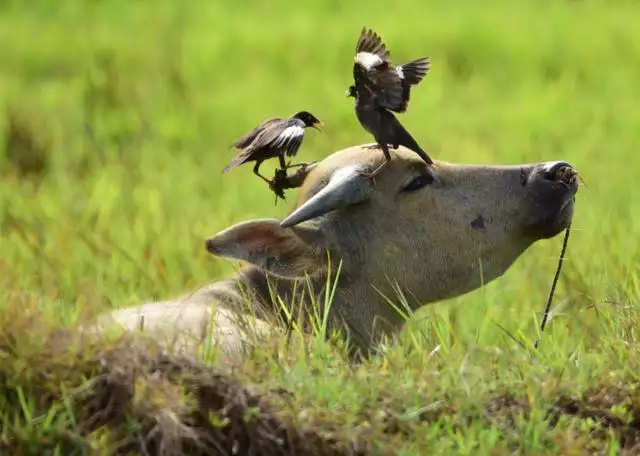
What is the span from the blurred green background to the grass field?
0.08 ft

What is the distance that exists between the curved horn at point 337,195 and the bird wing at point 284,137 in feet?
0.65

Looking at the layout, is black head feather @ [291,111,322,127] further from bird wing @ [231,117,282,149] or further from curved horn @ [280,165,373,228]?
curved horn @ [280,165,373,228]

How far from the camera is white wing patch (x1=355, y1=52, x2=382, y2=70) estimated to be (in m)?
5.71

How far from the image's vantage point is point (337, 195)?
598 cm

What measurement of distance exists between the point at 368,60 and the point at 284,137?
1.34 ft

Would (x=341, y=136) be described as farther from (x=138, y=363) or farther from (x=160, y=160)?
(x=138, y=363)

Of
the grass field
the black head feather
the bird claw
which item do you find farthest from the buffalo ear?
the grass field

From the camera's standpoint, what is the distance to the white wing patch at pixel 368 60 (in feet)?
18.7

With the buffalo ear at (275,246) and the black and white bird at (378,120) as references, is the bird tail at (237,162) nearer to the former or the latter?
the buffalo ear at (275,246)

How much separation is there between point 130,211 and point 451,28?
15.6ft

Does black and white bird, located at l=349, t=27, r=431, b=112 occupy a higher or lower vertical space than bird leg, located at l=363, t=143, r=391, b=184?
higher

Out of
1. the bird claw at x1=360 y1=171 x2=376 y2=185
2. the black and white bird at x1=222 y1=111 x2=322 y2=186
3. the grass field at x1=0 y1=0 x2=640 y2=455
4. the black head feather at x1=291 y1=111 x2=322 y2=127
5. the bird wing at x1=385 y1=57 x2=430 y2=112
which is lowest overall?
the grass field at x1=0 y1=0 x2=640 y2=455

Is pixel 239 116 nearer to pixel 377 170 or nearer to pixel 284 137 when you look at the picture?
pixel 377 170

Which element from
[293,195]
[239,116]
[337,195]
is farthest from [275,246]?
[239,116]
